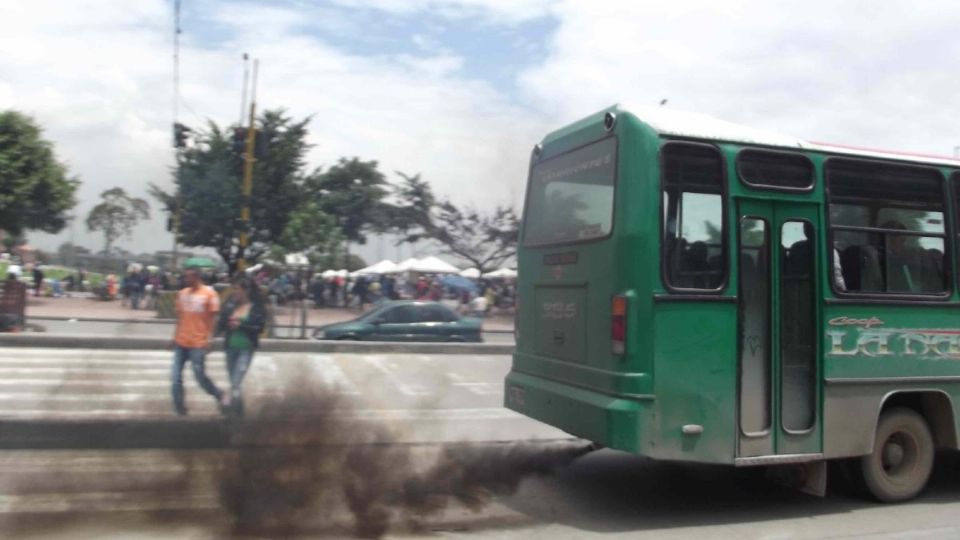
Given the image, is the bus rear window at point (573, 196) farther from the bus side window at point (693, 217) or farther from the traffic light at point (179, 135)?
the traffic light at point (179, 135)

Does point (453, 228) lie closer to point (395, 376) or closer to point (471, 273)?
point (471, 273)

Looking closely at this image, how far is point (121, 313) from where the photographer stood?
98.7 feet

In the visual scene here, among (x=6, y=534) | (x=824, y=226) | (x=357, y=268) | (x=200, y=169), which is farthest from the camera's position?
(x=357, y=268)

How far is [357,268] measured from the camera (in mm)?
49844

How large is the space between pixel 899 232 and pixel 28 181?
3044 cm

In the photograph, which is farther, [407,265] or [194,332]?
[407,265]

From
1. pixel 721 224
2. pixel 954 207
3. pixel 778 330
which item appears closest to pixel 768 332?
→ pixel 778 330

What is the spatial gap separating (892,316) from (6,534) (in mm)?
6469

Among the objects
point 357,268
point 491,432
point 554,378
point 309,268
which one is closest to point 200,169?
point 309,268

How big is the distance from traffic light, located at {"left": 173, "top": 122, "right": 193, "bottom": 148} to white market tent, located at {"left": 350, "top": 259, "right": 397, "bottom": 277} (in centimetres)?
2367

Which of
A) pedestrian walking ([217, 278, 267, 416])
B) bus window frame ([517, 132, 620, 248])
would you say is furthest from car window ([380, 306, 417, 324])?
bus window frame ([517, 132, 620, 248])

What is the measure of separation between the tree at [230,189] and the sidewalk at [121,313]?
3617mm

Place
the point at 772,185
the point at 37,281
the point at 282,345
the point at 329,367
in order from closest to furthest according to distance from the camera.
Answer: the point at 772,185 → the point at 329,367 → the point at 282,345 → the point at 37,281

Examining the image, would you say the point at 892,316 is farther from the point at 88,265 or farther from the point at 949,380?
the point at 88,265
